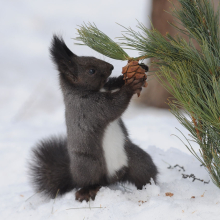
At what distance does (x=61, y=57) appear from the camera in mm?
1575

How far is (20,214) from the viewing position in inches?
60.4

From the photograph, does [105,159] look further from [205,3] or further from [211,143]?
[205,3]

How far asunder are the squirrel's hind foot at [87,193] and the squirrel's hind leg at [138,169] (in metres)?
0.20

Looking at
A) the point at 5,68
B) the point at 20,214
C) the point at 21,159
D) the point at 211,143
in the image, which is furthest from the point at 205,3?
the point at 5,68

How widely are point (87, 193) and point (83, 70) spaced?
0.69 meters

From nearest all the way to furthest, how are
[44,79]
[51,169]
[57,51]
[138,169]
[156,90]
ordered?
[57,51] → [138,169] → [51,169] → [156,90] → [44,79]

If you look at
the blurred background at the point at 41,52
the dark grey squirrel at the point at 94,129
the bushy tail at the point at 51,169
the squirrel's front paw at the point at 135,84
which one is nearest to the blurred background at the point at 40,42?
the blurred background at the point at 41,52

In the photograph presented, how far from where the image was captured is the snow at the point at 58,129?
1.41 metres

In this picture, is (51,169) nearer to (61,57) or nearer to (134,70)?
(61,57)

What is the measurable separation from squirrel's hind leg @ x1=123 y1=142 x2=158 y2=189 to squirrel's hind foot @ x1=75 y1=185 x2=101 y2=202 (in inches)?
7.8

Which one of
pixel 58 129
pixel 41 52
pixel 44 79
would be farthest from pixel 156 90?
pixel 41 52

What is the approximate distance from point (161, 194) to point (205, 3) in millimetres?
983

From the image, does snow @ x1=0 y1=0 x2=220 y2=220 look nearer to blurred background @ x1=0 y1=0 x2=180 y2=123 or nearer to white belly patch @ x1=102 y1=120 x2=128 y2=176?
blurred background @ x1=0 y1=0 x2=180 y2=123

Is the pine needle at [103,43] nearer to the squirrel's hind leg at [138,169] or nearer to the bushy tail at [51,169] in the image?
the squirrel's hind leg at [138,169]
